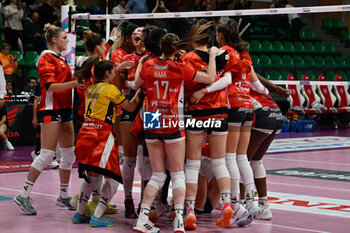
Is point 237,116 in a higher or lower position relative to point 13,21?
lower

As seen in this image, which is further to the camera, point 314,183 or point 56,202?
point 314,183

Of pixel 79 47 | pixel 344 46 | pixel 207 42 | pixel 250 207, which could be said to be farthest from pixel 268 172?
pixel 344 46

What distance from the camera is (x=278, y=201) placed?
7492mm

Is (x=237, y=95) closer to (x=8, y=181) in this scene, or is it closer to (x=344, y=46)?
(x=8, y=181)

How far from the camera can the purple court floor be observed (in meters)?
6.11

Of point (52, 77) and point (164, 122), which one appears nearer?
point (164, 122)

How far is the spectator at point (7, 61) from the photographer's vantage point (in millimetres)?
15021

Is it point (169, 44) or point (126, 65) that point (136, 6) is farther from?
point (169, 44)

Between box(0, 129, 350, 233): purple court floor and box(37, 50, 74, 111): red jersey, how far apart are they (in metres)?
1.11

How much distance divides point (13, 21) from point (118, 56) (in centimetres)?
1051

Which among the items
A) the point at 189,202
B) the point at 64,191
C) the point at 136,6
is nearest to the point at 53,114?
the point at 64,191

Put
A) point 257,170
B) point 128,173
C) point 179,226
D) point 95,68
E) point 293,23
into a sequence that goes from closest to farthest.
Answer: point 179,226, point 95,68, point 128,173, point 257,170, point 293,23

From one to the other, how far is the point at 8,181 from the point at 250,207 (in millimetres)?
3787

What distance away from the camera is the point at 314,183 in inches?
350
